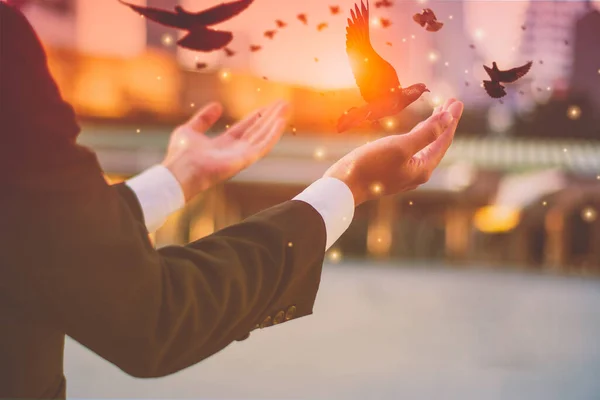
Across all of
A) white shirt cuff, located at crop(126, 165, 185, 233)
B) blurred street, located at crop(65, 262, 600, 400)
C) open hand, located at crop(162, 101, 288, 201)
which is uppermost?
open hand, located at crop(162, 101, 288, 201)

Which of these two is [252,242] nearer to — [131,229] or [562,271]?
[131,229]

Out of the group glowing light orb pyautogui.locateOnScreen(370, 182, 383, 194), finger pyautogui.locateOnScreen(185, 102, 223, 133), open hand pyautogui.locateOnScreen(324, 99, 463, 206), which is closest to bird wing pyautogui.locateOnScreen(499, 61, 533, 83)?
open hand pyautogui.locateOnScreen(324, 99, 463, 206)

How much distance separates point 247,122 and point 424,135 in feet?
1.08

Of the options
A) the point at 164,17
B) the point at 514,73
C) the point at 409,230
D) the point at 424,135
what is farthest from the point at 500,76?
the point at 409,230

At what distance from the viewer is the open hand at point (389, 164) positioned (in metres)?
0.91

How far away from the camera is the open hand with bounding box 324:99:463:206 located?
907mm

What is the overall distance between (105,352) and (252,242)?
8.0 inches

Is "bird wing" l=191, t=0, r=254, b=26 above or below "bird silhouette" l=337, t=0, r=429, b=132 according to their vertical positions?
above

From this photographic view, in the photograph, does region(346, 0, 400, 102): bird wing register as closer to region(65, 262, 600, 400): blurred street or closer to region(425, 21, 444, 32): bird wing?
region(425, 21, 444, 32): bird wing

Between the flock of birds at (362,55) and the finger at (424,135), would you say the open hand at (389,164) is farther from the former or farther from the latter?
the flock of birds at (362,55)

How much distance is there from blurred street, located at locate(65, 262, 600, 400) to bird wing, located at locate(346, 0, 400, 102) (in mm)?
2190

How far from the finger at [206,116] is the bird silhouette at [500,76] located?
57cm

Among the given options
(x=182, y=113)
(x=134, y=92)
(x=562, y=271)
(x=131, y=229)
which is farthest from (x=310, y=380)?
(x=562, y=271)

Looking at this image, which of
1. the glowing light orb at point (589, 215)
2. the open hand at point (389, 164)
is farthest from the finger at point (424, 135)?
the glowing light orb at point (589, 215)
